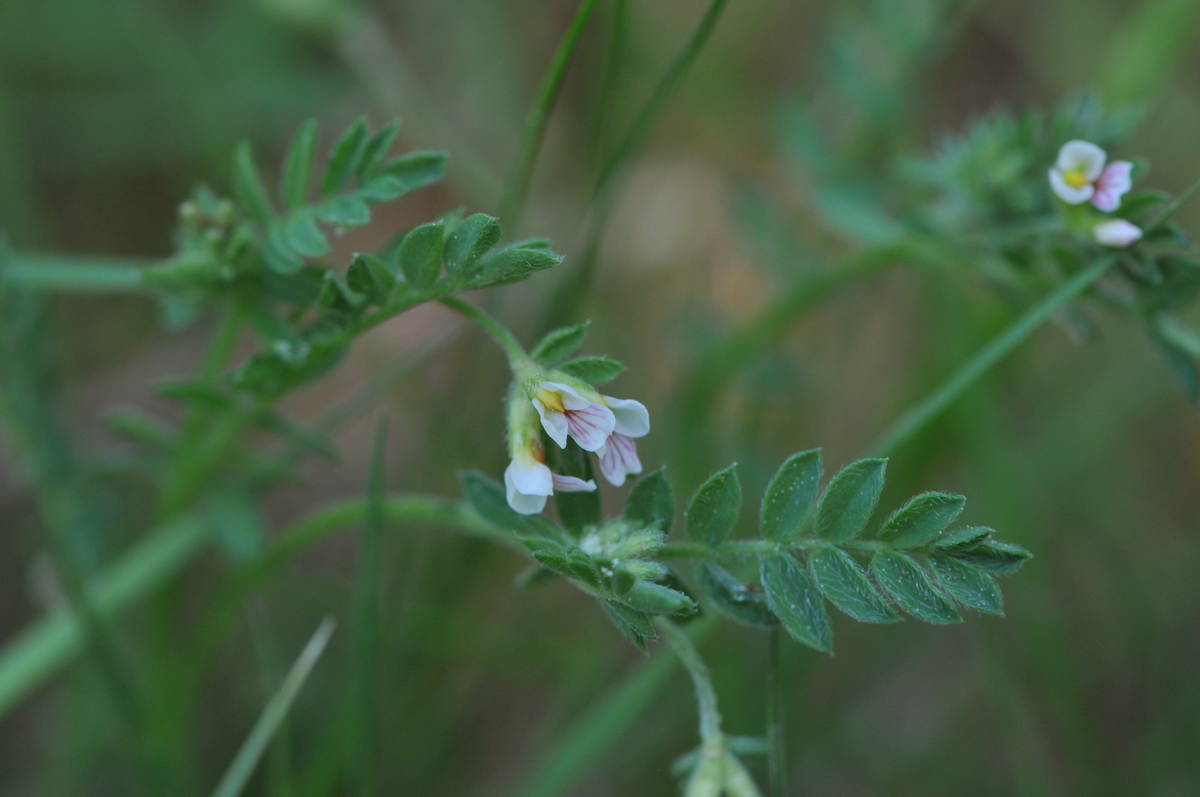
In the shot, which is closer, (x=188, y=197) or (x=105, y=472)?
(x=105, y=472)

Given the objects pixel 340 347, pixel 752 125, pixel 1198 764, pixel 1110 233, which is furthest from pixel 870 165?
pixel 340 347

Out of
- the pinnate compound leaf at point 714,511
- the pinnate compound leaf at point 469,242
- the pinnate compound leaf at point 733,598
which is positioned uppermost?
the pinnate compound leaf at point 469,242

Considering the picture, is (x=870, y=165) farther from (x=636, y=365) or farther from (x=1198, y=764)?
(x=1198, y=764)

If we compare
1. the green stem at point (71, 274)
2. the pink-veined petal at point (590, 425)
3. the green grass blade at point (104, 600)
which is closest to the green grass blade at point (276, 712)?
the green grass blade at point (104, 600)

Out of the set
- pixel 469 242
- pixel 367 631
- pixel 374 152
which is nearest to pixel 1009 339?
pixel 469 242

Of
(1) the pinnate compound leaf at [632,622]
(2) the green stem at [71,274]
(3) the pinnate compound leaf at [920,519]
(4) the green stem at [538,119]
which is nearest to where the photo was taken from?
(1) the pinnate compound leaf at [632,622]

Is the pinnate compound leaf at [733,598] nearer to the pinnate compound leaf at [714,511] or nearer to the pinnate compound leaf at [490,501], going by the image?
the pinnate compound leaf at [714,511]

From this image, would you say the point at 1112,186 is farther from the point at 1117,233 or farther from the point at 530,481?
the point at 530,481
